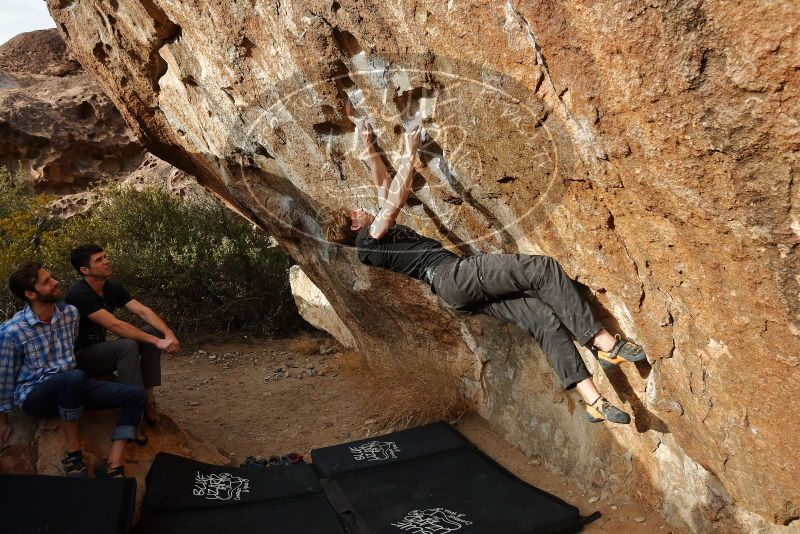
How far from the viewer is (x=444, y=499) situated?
12.3 feet

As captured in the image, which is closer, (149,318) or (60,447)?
(60,447)

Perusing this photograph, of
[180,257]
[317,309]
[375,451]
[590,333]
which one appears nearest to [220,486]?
[375,451]

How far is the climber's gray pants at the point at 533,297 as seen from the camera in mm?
3221

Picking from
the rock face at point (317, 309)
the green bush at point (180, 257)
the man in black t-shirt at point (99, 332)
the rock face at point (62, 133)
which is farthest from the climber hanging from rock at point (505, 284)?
the rock face at point (62, 133)

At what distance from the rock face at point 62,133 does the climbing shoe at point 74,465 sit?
946cm

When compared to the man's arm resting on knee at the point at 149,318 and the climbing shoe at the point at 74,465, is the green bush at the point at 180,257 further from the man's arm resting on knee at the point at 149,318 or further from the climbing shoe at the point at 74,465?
the climbing shoe at the point at 74,465

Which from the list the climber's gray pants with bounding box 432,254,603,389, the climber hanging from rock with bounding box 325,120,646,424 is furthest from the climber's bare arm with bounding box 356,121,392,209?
the climber's gray pants with bounding box 432,254,603,389

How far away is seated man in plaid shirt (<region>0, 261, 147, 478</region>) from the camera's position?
3508mm

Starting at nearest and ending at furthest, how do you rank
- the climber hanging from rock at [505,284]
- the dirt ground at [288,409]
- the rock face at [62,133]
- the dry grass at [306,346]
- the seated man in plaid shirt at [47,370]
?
the climber hanging from rock at [505,284]
the seated man in plaid shirt at [47,370]
the dirt ground at [288,409]
the dry grass at [306,346]
the rock face at [62,133]

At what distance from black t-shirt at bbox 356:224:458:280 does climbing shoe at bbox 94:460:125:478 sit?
188 centimetres

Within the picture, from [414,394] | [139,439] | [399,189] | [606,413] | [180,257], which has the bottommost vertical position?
[180,257]

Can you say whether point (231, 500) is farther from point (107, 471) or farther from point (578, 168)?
point (578, 168)

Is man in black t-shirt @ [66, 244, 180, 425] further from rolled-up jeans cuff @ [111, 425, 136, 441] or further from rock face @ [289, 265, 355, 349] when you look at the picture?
rock face @ [289, 265, 355, 349]

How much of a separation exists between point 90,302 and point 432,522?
92.5 inches
